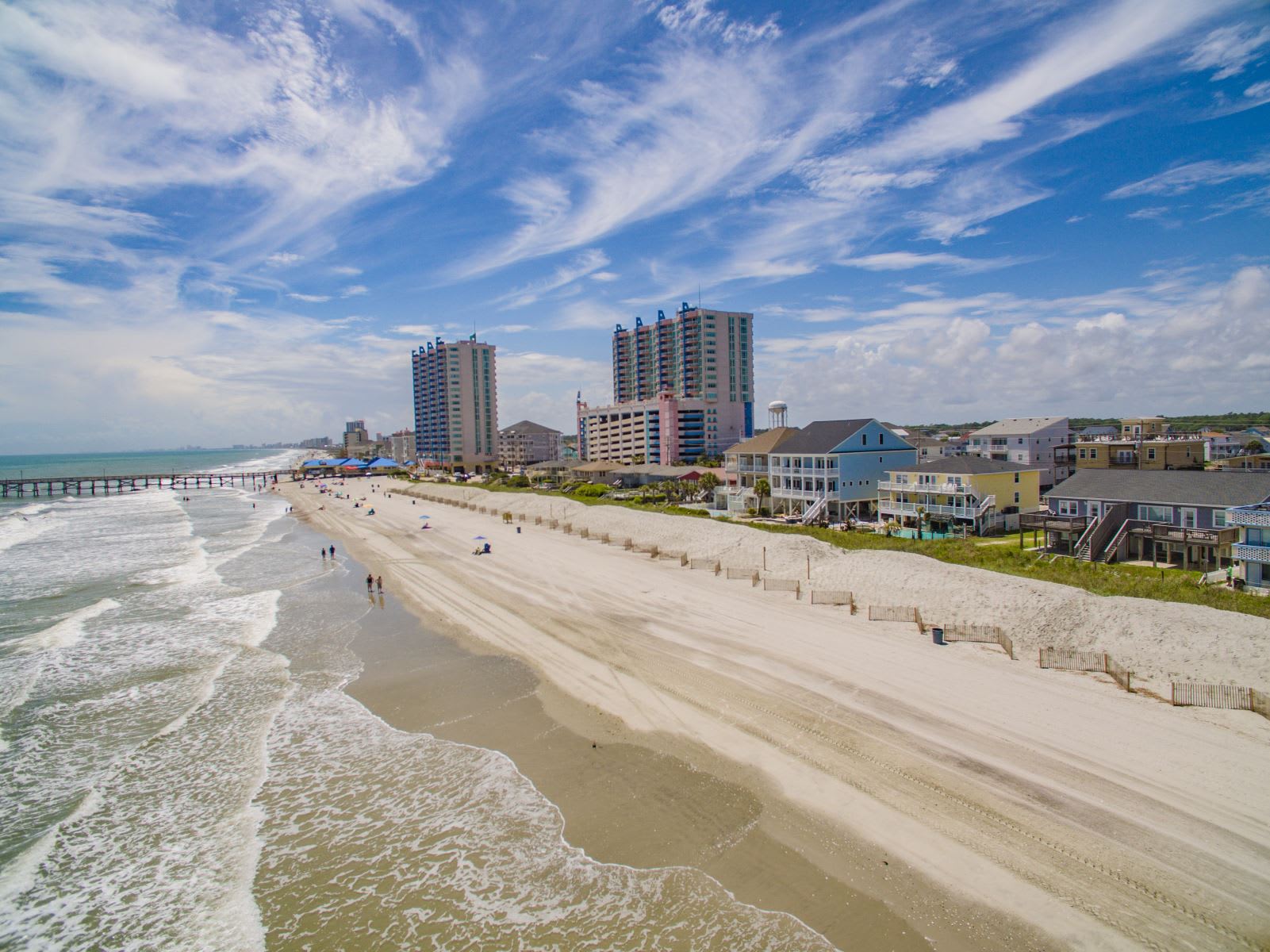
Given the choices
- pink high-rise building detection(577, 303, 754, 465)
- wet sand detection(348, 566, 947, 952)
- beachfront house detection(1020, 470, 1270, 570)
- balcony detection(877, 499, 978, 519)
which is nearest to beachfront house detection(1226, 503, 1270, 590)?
beachfront house detection(1020, 470, 1270, 570)

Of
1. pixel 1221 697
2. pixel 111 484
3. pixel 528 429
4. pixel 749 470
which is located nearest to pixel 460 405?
pixel 528 429

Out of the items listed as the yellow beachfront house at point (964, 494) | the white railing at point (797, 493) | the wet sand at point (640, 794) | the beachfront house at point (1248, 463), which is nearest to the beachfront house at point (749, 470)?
the white railing at point (797, 493)

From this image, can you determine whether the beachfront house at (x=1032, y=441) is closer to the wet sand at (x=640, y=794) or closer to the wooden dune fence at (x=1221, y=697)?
the wooden dune fence at (x=1221, y=697)

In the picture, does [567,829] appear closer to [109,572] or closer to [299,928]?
[299,928]

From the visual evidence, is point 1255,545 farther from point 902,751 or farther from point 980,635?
point 902,751

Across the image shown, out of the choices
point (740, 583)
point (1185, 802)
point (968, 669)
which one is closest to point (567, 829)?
point (1185, 802)
